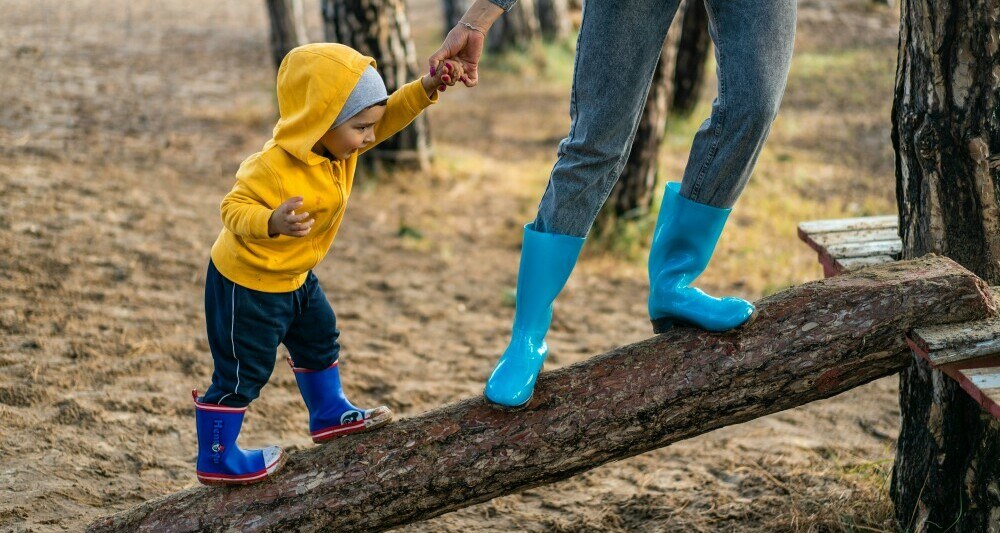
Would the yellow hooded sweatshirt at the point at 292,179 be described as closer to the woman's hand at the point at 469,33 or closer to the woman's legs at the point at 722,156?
the woman's hand at the point at 469,33

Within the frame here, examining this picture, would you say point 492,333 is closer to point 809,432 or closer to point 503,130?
point 809,432

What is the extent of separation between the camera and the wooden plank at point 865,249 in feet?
10.2

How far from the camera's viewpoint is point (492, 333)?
5.15 meters

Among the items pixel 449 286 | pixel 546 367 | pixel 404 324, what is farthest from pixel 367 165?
pixel 546 367

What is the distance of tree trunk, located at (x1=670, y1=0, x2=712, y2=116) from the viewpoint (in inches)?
339

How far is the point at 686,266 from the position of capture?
9.05ft

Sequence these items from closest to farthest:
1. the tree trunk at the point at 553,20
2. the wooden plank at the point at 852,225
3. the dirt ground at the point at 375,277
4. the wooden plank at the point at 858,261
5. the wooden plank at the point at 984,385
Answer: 1. the wooden plank at the point at 984,385
2. the wooden plank at the point at 858,261
3. the wooden plank at the point at 852,225
4. the dirt ground at the point at 375,277
5. the tree trunk at the point at 553,20

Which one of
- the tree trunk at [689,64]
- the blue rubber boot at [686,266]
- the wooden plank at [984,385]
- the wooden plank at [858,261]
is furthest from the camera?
the tree trunk at [689,64]

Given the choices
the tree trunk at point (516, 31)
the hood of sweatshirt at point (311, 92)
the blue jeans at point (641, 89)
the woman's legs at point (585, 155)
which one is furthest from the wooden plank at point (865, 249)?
the tree trunk at point (516, 31)

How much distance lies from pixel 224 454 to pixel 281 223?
2.26 ft

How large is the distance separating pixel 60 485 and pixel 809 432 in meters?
2.81

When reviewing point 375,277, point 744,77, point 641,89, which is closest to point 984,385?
point 744,77

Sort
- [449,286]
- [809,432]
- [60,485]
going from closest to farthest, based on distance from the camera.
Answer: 1. [60,485]
2. [809,432]
3. [449,286]

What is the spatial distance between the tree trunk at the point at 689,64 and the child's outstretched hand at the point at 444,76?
6.43 m
